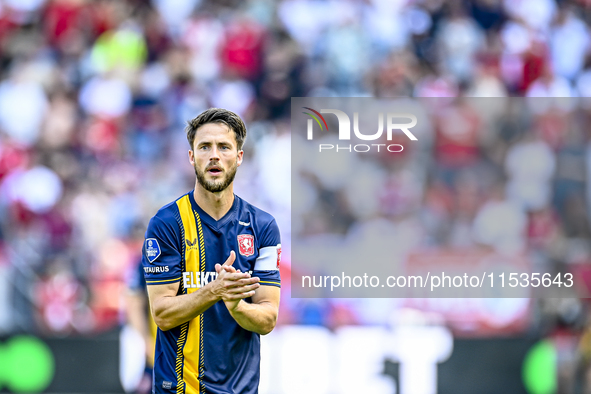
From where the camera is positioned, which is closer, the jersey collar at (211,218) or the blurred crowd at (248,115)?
the jersey collar at (211,218)

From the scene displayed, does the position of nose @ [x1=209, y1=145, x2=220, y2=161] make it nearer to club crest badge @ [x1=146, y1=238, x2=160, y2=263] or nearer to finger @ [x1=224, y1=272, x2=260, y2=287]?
club crest badge @ [x1=146, y1=238, x2=160, y2=263]

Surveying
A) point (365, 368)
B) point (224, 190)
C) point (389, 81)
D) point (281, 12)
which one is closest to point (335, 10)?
point (281, 12)

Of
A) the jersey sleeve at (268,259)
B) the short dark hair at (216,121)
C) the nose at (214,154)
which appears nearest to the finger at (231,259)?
the jersey sleeve at (268,259)

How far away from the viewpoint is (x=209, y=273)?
3.74 meters

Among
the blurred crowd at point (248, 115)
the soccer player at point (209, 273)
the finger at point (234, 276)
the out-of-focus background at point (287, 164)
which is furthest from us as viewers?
the blurred crowd at point (248, 115)

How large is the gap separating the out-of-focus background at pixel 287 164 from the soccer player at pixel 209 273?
237 cm

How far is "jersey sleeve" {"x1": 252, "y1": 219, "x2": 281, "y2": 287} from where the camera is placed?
3.86m

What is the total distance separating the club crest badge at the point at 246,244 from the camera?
381 centimetres

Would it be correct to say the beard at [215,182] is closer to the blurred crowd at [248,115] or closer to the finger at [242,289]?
the finger at [242,289]

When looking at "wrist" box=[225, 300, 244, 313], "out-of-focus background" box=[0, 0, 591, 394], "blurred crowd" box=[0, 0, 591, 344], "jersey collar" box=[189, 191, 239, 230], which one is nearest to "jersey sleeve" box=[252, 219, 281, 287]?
"jersey collar" box=[189, 191, 239, 230]

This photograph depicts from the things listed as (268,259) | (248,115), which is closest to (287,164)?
(248,115)

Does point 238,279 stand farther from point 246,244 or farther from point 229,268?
point 246,244

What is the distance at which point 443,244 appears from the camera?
841cm

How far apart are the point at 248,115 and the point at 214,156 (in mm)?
7268
